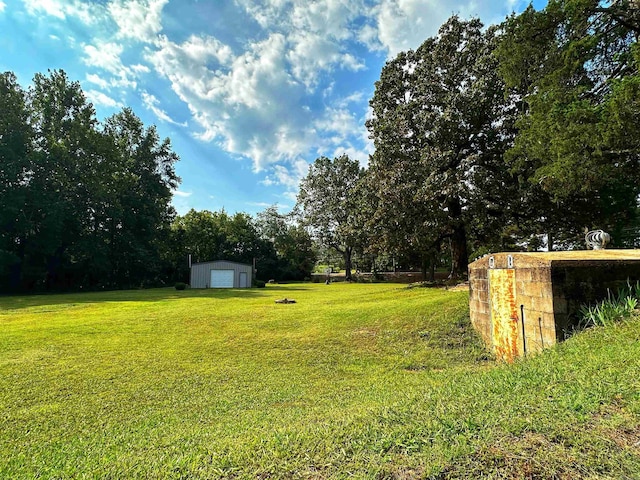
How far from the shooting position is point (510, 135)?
14508mm

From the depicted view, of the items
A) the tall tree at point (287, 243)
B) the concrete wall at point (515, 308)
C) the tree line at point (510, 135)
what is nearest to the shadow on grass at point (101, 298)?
the tree line at point (510, 135)

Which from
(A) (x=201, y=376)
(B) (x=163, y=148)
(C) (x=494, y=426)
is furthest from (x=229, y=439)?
(B) (x=163, y=148)

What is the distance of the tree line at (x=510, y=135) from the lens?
869 cm

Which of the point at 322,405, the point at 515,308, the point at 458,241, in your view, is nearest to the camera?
the point at 322,405

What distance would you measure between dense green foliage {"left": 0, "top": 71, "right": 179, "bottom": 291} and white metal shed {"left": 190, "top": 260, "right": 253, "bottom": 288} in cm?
477

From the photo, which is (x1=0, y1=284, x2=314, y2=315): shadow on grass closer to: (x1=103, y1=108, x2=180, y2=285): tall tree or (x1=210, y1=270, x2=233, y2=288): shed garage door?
(x1=210, y1=270, x2=233, y2=288): shed garage door

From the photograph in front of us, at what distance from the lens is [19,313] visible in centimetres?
1192

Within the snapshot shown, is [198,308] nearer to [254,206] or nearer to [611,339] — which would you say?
[611,339]

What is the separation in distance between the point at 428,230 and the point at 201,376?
41.3ft

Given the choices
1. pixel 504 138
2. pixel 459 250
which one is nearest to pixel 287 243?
pixel 459 250

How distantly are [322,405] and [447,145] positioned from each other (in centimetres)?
1376

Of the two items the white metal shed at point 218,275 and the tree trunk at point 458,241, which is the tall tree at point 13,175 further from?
the tree trunk at point 458,241

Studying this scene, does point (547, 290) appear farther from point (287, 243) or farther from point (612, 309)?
point (287, 243)

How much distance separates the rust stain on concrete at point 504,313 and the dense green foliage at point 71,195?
2574cm
